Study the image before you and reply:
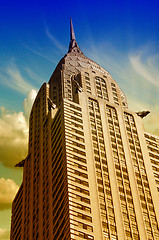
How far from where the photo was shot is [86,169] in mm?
104312

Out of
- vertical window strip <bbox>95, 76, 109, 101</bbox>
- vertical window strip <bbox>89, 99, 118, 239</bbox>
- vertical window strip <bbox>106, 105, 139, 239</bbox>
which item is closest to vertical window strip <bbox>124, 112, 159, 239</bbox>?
vertical window strip <bbox>106, 105, 139, 239</bbox>

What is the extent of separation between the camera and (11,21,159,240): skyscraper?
313 ft

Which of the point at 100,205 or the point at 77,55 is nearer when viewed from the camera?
the point at 100,205

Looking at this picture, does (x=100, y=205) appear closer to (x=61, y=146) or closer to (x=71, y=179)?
(x=71, y=179)

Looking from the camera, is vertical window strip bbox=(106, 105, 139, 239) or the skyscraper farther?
vertical window strip bbox=(106, 105, 139, 239)

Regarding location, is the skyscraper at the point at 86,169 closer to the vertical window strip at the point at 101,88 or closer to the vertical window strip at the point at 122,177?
the vertical window strip at the point at 122,177

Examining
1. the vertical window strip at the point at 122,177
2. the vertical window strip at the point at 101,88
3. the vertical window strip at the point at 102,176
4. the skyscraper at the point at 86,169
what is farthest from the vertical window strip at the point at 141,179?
the vertical window strip at the point at 101,88

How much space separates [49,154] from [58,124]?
28.7 feet

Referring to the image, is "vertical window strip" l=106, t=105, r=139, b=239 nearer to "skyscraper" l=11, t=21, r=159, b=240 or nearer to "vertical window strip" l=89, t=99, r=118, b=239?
"skyscraper" l=11, t=21, r=159, b=240

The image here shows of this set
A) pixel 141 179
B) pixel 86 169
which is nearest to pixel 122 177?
pixel 141 179

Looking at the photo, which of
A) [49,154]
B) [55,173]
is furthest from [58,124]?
[55,173]

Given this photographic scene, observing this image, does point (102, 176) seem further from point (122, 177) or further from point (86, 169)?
point (122, 177)

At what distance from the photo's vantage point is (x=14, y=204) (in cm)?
13512

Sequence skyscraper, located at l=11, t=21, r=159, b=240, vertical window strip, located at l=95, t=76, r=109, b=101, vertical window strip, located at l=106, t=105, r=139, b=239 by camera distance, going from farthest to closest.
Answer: vertical window strip, located at l=95, t=76, r=109, b=101 < vertical window strip, located at l=106, t=105, r=139, b=239 < skyscraper, located at l=11, t=21, r=159, b=240
